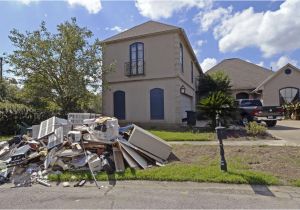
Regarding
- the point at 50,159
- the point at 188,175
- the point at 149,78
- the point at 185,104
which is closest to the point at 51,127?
the point at 50,159

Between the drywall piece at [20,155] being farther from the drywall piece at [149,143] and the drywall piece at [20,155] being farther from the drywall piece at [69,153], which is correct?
Result: the drywall piece at [149,143]

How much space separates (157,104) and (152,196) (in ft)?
45.7

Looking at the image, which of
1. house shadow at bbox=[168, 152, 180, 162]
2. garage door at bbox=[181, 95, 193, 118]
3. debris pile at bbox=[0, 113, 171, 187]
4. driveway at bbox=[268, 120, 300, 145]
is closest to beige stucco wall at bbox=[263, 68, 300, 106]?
garage door at bbox=[181, 95, 193, 118]

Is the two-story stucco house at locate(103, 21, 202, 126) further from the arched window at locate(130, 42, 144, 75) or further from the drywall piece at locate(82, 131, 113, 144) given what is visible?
the drywall piece at locate(82, 131, 113, 144)

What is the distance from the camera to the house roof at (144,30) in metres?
19.5

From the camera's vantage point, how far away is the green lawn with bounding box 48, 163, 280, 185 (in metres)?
6.52

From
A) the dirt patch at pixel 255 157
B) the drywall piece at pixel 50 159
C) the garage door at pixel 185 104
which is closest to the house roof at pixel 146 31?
the garage door at pixel 185 104

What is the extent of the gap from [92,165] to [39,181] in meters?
1.29

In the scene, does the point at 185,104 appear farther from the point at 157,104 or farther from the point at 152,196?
the point at 152,196

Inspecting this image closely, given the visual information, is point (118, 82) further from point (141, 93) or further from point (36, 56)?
point (36, 56)

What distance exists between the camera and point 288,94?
33.1m

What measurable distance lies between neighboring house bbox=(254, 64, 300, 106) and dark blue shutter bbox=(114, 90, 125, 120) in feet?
61.1

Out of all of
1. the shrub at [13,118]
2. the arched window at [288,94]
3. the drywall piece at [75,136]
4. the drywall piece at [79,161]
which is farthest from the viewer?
the arched window at [288,94]

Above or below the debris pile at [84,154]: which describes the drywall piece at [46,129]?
above
